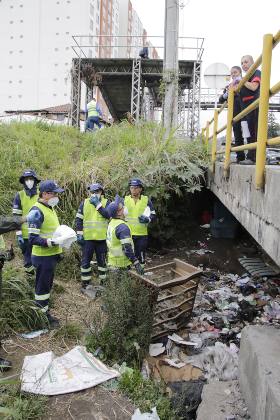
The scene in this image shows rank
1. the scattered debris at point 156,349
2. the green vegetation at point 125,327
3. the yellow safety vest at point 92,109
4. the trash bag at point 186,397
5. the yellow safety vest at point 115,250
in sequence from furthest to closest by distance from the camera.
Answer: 1. the yellow safety vest at point 92,109
2. the yellow safety vest at point 115,250
3. the scattered debris at point 156,349
4. the green vegetation at point 125,327
5. the trash bag at point 186,397

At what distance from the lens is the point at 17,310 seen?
4477 millimetres

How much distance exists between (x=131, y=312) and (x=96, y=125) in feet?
30.8

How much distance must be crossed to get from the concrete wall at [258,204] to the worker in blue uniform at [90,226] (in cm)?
191

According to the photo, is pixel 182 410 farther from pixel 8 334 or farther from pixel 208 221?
pixel 208 221

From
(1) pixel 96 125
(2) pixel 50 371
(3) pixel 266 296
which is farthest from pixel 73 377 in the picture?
(1) pixel 96 125

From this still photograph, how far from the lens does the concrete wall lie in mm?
2561

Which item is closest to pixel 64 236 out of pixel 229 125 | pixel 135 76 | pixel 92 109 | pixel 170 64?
pixel 229 125

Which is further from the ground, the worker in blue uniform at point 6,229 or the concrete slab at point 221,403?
the worker in blue uniform at point 6,229

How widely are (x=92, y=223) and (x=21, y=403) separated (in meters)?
3.05

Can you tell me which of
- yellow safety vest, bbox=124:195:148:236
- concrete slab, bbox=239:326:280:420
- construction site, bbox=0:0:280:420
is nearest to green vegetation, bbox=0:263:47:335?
construction site, bbox=0:0:280:420

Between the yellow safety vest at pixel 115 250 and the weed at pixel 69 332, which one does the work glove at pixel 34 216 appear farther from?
the weed at pixel 69 332

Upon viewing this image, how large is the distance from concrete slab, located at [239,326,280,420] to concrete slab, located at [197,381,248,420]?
0.09 m

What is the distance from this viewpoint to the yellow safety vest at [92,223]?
5730 millimetres

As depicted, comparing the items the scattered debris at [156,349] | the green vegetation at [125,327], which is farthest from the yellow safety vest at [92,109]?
the scattered debris at [156,349]
